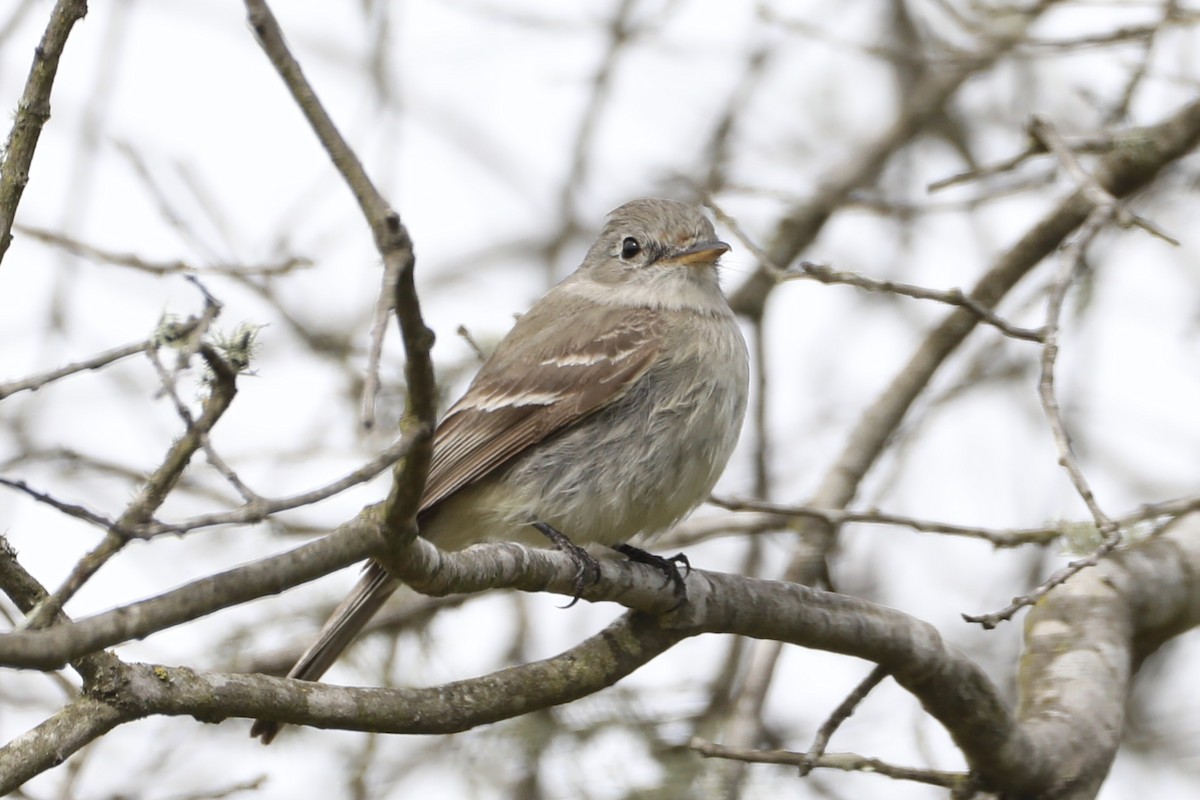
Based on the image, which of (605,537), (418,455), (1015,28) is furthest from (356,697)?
(1015,28)

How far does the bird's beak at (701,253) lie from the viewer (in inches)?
243

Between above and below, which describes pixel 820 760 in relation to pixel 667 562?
below

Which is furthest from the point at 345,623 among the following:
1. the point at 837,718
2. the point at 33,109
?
the point at 33,109

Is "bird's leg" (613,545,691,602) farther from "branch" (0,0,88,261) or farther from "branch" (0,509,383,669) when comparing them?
"branch" (0,0,88,261)

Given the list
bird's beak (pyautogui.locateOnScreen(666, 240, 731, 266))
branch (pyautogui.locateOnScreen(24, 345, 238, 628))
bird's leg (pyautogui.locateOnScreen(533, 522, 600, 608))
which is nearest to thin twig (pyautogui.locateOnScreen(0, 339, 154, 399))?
branch (pyautogui.locateOnScreen(24, 345, 238, 628))

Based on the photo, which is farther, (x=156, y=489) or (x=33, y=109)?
(x=33, y=109)

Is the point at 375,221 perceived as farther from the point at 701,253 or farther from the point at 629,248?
the point at 629,248

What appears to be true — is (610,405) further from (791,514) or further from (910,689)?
(910,689)

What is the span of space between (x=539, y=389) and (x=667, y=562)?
113 centimetres

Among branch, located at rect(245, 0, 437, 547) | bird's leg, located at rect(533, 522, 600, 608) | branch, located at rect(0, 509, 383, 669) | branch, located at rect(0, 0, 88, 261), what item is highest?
branch, located at rect(0, 0, 88, 261)

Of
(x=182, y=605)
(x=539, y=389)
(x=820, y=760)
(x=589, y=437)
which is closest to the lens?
(x=182, y=605)

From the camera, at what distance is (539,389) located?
224 inches

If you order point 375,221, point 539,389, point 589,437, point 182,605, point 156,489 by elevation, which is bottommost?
point 182,605

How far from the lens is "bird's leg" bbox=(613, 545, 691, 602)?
450 cm
